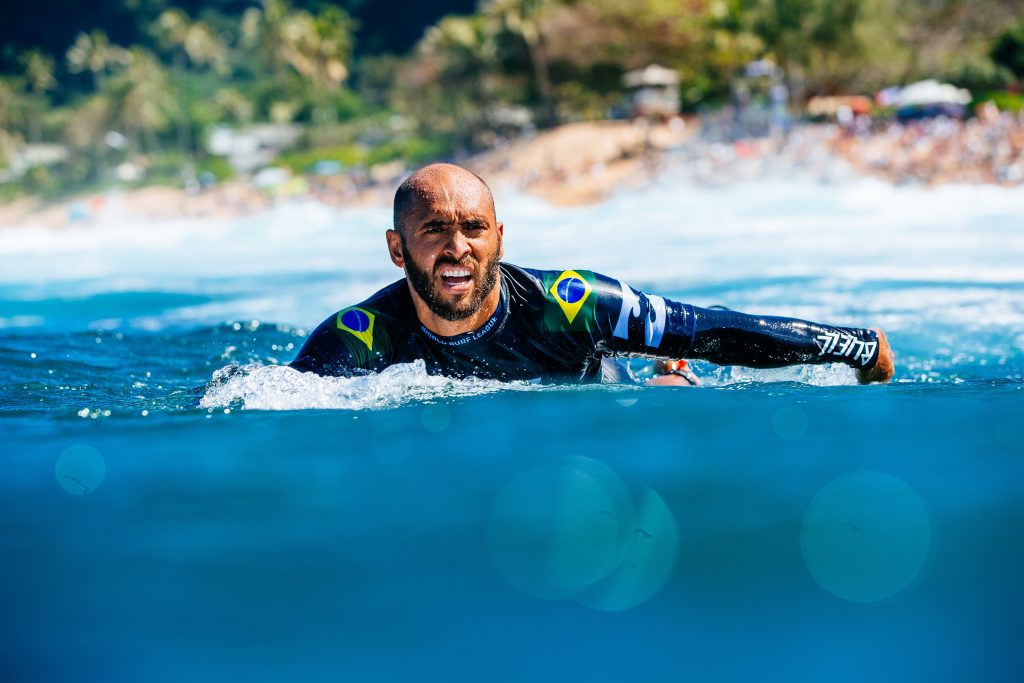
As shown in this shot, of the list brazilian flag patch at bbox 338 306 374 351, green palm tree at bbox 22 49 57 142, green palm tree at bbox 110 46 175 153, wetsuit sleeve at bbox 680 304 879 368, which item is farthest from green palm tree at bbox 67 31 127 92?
wetsuit sleeve at bbox 680 304 879 368

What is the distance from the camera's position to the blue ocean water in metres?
2.14

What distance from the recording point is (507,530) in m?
2.60

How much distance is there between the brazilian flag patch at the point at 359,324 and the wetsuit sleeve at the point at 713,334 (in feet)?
2.95

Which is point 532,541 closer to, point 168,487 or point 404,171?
point 168,487

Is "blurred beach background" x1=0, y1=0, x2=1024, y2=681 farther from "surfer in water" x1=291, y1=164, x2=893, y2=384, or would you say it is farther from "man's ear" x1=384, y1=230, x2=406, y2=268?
"man's ear" x1=384, y1=230, x2=406, y2=268

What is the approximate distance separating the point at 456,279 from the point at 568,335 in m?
0.57

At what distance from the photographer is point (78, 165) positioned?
6112cm

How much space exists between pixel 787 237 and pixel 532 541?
1495 cm

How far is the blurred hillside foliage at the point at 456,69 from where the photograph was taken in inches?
1390

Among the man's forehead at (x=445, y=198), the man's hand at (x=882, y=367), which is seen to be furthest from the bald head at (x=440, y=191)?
the man's hand at (x=882, y=367)

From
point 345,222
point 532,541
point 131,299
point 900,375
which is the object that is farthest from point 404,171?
point 532,541

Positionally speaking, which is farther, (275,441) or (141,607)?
(275,441)

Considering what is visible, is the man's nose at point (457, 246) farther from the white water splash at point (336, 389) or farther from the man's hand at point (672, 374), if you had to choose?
the man's hand at point (672, 374)

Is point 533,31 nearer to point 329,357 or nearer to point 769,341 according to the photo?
point 769,341
